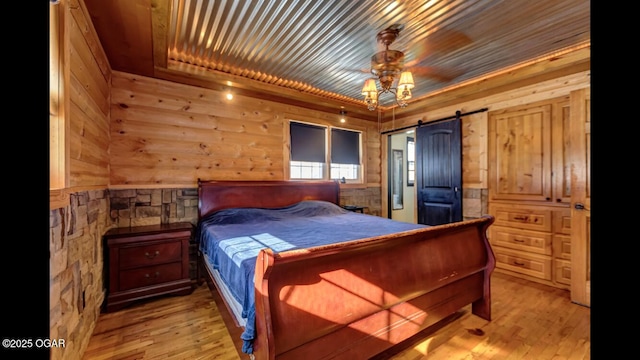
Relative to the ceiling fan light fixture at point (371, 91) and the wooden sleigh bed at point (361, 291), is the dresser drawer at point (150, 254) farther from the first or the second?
the ceiling fan light fixture at point (371, 91)

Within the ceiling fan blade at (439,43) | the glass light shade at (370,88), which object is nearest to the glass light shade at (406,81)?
the glass light shade at (370,88)

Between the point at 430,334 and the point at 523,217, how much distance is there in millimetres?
2213

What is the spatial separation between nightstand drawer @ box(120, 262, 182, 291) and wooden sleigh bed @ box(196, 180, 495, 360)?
521 millimetres

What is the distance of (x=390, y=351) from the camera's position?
1925mm

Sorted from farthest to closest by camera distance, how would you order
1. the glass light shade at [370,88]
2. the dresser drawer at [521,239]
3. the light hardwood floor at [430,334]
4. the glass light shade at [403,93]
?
the dresser drawer at [521,239], the glass light shade at [370,88], the glass light shade at [403,93], the light hardwood floor at [430,334]

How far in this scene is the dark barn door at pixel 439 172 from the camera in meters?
3.98

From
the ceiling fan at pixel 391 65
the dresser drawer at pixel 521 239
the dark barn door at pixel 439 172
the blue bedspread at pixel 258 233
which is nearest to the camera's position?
the blue bedspread at pixel 258 233

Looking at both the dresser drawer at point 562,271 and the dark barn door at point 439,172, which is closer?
the dresser drawer at point 562,271

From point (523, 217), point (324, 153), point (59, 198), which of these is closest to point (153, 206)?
point (59, 198)

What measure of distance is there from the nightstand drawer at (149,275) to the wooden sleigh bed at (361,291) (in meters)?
0.52

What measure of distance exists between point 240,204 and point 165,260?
3.49 feet

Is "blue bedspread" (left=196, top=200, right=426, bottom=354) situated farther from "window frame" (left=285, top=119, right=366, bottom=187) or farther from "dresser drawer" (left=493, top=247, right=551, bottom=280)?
"dresser drawer" (left=493, top=247, right=551, bottom=280)
